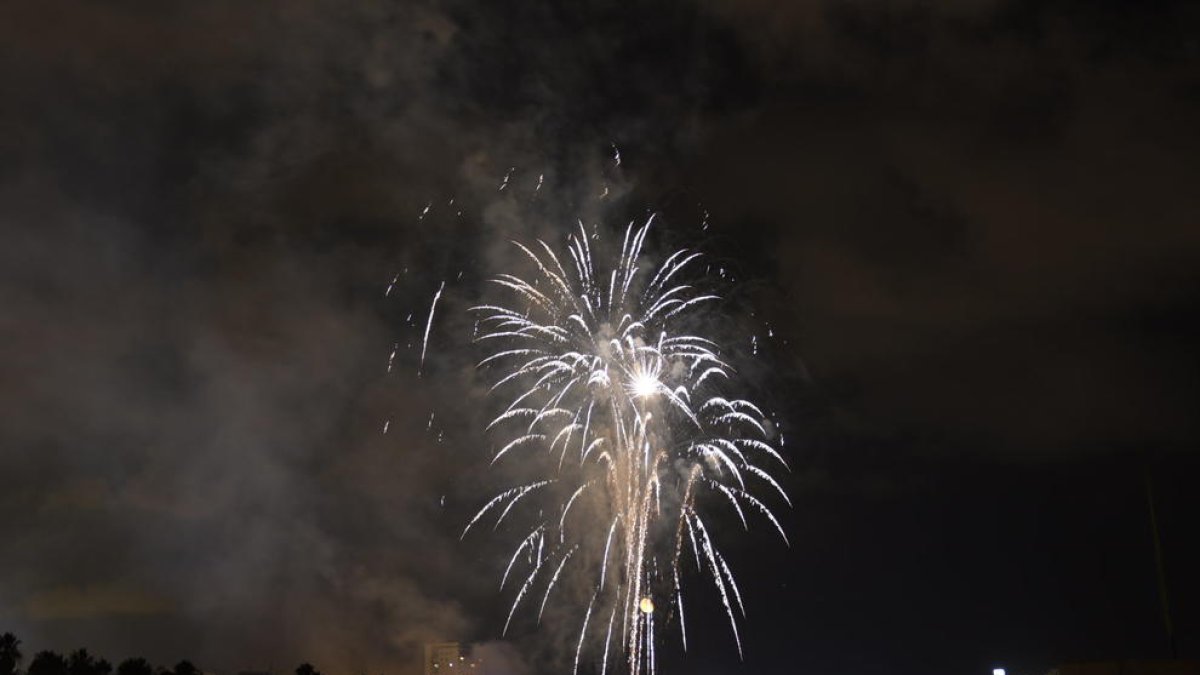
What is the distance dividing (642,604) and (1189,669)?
22.0 meters

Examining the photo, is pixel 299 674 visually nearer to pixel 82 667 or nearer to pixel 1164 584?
pixel 82 667

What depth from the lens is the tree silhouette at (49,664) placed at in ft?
212

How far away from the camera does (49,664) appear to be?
65.6 meters

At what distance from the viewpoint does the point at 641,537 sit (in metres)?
45.8

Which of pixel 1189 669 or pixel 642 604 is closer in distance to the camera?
pixel 642 604

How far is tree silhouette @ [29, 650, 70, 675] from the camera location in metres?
64.5

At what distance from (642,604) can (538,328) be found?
1048 cm

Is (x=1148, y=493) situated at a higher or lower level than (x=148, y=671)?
higher

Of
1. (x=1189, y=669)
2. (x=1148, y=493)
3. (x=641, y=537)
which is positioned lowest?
(x=1189, y=669)

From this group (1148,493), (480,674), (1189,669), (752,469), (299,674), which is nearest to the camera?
(752,469)

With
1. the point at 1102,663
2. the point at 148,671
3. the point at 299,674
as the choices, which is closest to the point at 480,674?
the point at 299,674

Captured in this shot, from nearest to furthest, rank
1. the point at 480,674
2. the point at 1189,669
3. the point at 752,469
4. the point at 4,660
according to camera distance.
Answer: the point at 752,469 < the point at 1189,669 < the point at 4,660 < the point at 480,674

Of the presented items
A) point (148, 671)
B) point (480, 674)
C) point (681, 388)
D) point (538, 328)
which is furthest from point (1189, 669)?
point (480, 674)

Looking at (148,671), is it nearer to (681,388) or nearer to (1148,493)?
(681,388)
